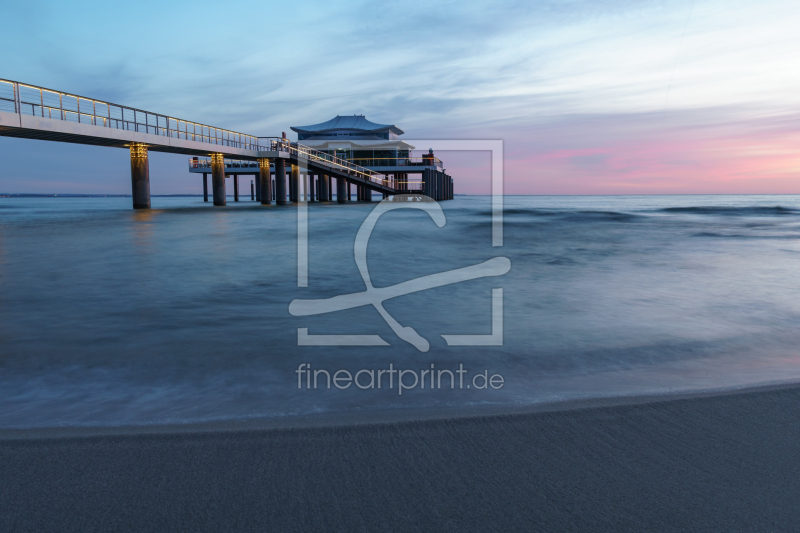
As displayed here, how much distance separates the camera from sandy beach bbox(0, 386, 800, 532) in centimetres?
173

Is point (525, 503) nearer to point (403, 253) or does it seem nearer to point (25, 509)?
point (25, 509)

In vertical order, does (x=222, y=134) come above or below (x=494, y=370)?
above

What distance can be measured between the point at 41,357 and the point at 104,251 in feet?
28.6

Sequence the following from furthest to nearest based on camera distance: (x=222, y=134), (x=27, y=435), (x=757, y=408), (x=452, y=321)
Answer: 1. (x=222, y=134)
2. (x=452, y=321)
3. (x=757, y=408)
4. (x=27, y=435)

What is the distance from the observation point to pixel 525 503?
1820 millimetres

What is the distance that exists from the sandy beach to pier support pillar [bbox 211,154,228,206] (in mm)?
35348

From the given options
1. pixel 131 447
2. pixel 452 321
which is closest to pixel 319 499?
pixel 131 447

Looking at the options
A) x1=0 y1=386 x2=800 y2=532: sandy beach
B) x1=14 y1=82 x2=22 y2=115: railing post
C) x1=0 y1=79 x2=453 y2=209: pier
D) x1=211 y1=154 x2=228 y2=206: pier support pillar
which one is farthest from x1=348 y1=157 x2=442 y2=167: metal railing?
x1=0 y1=386 x2=800 y2=532: sandy beach

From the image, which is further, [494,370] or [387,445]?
[494,370]

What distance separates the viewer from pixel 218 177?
3694 cm

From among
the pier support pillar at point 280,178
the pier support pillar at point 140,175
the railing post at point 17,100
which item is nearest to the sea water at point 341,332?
the railing post at point 17,100

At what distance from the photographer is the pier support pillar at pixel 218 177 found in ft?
116

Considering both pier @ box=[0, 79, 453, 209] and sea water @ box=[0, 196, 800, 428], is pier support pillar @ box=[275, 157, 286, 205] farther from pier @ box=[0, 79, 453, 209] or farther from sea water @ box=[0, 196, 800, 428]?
sea water @ box=[0, 196, 800, 428]

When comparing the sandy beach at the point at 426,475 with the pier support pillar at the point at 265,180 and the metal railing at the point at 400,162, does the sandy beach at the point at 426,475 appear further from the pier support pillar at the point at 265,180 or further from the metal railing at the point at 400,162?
the metal railing at the point at 400,162
